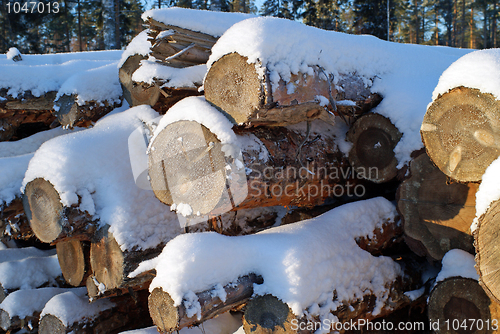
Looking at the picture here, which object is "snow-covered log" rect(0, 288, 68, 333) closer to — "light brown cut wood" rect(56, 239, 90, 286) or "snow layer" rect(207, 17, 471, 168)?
"light brown cut wood" rect(56, 239, 90, 286)

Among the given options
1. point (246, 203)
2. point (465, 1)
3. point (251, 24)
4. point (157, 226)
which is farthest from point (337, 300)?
point (465, 1)

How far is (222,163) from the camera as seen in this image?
1.91m

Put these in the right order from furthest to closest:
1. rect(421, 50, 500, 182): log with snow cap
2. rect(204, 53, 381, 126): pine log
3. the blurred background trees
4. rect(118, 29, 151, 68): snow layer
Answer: the blurred background trees → rect(118, 29, 151, 68): snow layer → rect(204, 53, 381, 126): pine log → rect(421, 50, 500, 182): log with snow cap

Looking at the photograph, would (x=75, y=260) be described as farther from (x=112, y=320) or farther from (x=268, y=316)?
(x=268, y=316)

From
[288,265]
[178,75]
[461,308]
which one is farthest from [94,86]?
[461,308]

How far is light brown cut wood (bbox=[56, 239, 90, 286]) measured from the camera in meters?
2.71

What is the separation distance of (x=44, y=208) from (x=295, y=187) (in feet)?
5.50

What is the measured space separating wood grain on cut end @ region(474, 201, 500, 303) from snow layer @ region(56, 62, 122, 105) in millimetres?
3329

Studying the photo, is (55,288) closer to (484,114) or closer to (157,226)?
(157,226)

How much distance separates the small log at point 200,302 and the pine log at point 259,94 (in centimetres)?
84

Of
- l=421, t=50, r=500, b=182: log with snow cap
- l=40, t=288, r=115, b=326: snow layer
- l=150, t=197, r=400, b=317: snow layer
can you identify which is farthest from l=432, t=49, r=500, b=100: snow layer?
l=40, t=288, r=115, b=326: snow layer

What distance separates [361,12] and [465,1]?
12867 mm

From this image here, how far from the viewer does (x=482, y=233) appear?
1508mm

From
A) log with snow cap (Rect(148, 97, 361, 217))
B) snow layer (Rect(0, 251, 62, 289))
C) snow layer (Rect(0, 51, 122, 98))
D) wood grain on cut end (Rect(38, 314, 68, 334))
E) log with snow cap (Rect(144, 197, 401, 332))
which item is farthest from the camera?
snow layer (Rect(0, 51, 122, 98))
